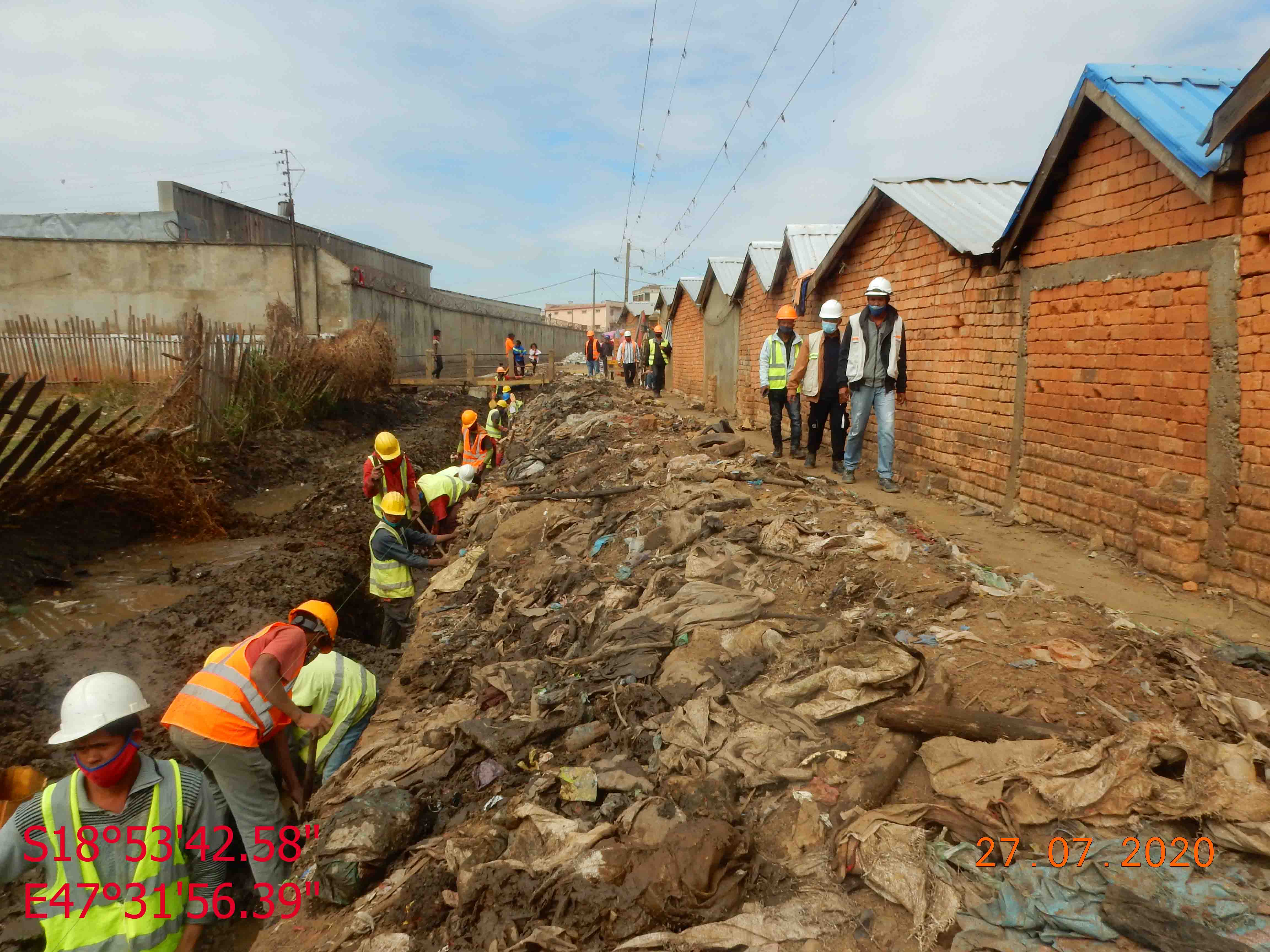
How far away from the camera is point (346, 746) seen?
4.16 metres

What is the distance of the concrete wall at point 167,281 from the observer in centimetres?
2256

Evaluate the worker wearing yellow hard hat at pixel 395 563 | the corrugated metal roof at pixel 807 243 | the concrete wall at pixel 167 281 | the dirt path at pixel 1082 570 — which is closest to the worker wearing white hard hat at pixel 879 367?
the dirt path at pixel 1082 570

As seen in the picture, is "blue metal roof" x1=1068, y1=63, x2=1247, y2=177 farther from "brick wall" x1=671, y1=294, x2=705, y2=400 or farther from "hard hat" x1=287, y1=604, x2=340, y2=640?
"brick wall" x1=671, y1=294, x2=705, y2=400

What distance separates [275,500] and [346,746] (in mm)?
8432

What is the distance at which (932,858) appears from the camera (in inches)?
85.2

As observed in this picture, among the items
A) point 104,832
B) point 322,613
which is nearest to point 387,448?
point 322,613

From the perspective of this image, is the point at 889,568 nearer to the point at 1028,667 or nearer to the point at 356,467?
the point at 1028,667

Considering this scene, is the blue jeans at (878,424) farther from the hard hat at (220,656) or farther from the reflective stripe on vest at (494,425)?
the reflective stripe on vest at (494,425)

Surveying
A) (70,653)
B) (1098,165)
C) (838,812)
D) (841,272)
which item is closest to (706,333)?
(841,272)

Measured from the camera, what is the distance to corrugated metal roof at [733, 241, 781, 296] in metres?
12.1

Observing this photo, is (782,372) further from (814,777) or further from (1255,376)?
(814,777)

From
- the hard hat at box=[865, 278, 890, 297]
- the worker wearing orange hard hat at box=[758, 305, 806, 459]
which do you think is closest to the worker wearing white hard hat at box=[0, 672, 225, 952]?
the hard hat at box=[865, 278, 890, 297]

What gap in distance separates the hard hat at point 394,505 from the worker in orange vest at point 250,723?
94.5 inches

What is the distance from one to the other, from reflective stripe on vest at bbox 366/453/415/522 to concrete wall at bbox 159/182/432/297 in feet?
64.6
